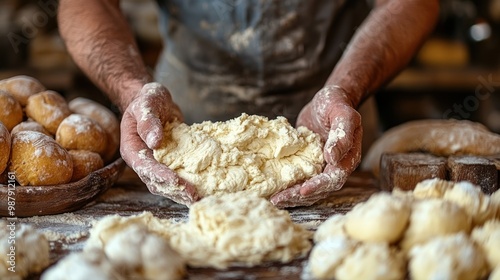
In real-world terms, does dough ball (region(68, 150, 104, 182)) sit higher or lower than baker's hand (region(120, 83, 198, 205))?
lower

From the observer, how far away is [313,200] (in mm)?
1494

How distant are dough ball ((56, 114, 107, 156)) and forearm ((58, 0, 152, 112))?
20 centimetres

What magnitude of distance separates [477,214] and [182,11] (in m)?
1.39

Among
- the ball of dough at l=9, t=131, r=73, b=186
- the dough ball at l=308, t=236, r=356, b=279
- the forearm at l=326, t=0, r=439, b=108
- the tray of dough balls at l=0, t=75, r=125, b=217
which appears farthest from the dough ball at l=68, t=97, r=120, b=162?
the dough ball at l=308, t=236, r=356, b=279

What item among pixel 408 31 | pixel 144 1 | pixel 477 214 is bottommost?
pixel 144 1

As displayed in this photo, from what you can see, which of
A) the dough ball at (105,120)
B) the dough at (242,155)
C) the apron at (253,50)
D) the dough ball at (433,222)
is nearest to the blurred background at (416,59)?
the apron at (253,50)

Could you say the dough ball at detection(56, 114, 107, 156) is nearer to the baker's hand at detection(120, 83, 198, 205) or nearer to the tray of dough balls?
the tray of dough balls

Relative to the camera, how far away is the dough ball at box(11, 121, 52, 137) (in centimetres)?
154

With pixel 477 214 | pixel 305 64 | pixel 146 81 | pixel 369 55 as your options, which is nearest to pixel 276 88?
pixel 305 64

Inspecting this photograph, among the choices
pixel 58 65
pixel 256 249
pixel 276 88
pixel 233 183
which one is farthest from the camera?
pixel 58 65

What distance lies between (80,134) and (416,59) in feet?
10.2

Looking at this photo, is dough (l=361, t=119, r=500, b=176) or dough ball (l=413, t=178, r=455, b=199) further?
dough (l=361, t=119, r=500, b=176)

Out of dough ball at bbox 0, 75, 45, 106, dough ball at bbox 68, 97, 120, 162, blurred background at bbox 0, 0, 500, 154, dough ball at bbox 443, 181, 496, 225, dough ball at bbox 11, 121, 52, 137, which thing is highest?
dough ball at bbox 443, 181, 496, 225

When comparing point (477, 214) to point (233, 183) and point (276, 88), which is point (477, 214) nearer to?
point (233, 183)
